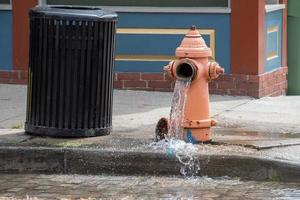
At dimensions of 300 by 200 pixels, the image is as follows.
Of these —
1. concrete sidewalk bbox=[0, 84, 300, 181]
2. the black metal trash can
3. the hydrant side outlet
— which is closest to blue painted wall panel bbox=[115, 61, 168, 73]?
concrete sidewalk bbox=[0, 84, 300, 181]

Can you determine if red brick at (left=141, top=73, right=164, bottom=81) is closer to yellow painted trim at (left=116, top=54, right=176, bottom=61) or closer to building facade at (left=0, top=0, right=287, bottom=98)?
building facade at (left=0, top=0, right=287, bottom=98)

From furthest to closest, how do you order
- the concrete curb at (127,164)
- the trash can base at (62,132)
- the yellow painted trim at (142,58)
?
the yellow painted trim at (142,58)
the trash can base at (62,132)
the concrete curb at (127,164)

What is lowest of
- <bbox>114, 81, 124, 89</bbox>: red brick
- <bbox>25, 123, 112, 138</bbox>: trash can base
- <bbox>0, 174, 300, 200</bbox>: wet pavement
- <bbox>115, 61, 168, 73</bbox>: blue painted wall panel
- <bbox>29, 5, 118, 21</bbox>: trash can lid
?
→ <bbox>0, 174, 300, 200</bbox>: wet pavement

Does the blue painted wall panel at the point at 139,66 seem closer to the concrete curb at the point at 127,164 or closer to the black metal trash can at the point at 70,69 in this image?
the black metal trash can at the point at 70,69

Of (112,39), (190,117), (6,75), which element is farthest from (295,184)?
(6,75)

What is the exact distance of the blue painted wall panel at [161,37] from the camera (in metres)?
10.6

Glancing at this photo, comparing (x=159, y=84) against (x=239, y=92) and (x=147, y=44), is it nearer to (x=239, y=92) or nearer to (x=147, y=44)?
(x=147, y=44)

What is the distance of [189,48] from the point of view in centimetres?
729

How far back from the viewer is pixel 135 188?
6559 millimetres

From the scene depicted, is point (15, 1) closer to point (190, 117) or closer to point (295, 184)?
point (190, 117)

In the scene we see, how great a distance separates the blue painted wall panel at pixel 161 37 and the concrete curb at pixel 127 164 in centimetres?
396

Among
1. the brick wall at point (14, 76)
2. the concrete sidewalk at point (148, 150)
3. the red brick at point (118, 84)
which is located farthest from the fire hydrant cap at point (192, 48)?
the brick wall at point (14, 76)

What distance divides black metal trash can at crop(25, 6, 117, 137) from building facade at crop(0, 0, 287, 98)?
322 centimetres

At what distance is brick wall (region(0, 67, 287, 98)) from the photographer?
10617 mm
